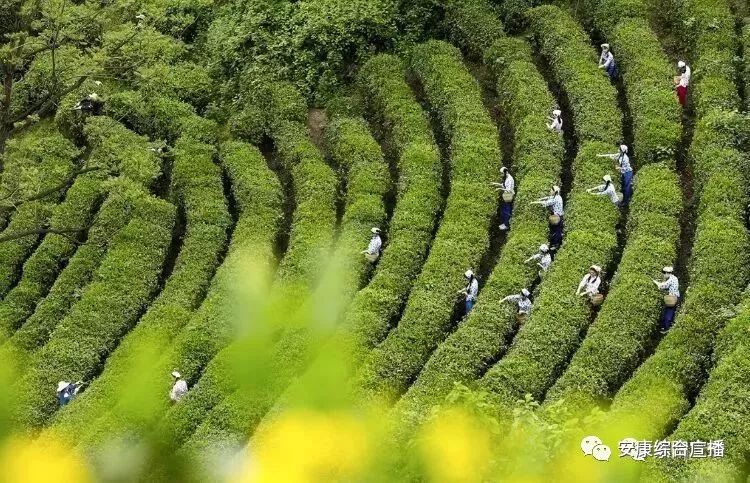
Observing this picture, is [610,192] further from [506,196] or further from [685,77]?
[685,77]

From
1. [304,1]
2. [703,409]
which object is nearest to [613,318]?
[703,409]

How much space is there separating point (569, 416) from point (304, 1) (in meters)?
15.9

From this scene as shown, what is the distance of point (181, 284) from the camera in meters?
17.8

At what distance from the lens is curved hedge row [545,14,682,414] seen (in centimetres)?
1351

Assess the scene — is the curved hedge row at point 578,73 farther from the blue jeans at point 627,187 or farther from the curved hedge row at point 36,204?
the curved hedge row at point 36,204

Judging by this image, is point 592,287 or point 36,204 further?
point 36,204

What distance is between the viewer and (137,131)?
2325 centimetres

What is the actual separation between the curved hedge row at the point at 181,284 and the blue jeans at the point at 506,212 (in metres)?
6.16

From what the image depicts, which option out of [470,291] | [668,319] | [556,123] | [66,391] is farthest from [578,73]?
[66,391]

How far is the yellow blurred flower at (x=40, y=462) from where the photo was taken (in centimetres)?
1278

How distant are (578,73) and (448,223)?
19.0 feet

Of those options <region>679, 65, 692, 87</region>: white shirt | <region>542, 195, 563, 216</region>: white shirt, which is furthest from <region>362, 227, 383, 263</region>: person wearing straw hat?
<region>679, 65, 692, 87</region>: white shirt

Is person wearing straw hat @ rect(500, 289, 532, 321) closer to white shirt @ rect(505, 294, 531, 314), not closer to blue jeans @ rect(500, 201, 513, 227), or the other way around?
white shirt @ rect(505, 294, 531, 314)

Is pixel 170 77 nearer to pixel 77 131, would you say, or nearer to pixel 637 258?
pixel 77 131
